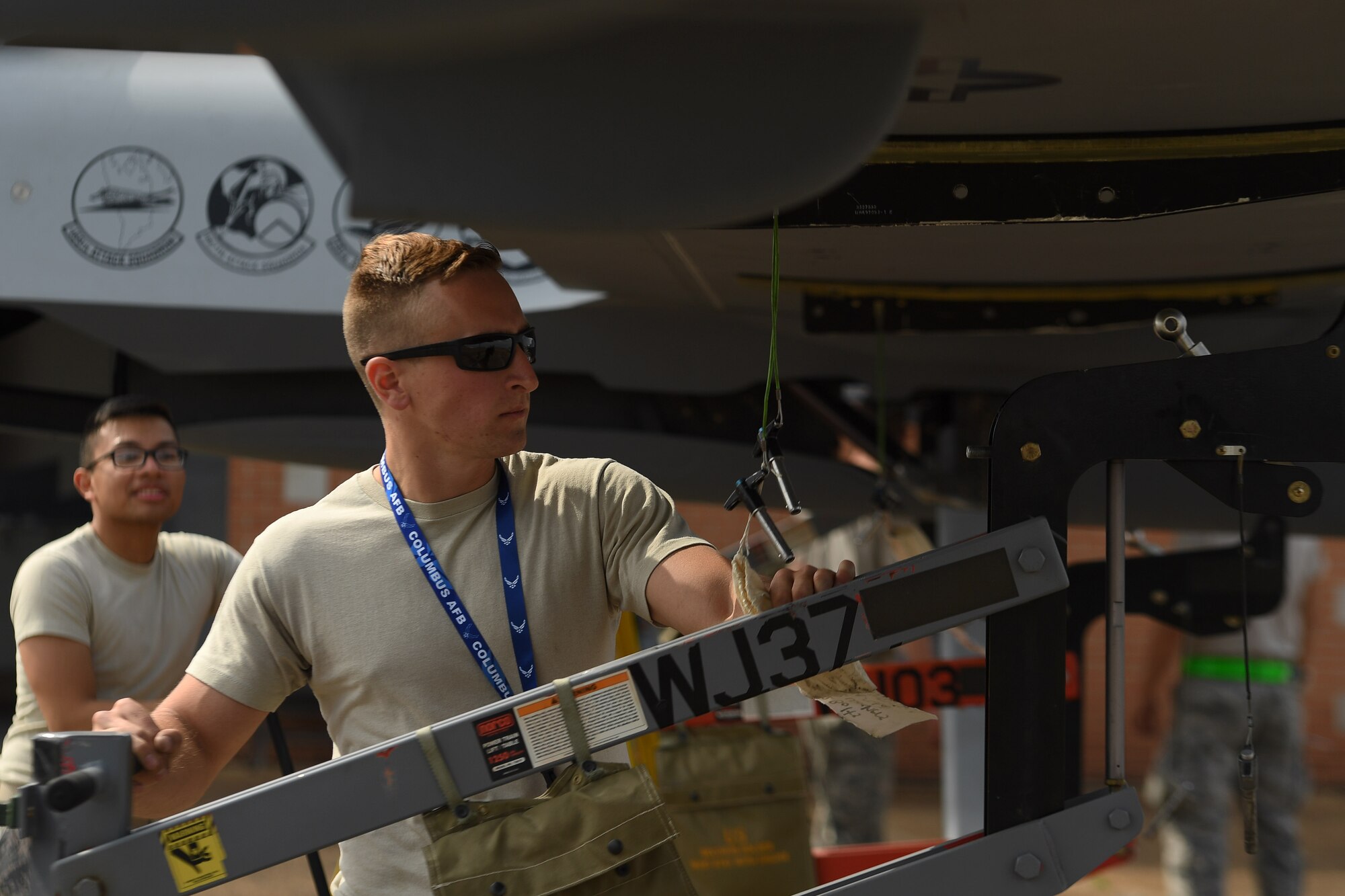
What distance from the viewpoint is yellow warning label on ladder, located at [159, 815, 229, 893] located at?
5.16 ft

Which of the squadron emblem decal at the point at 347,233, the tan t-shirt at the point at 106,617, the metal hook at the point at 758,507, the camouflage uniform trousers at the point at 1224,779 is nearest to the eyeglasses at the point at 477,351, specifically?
the metal hook at the point at 758,507

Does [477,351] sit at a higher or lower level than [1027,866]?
higher

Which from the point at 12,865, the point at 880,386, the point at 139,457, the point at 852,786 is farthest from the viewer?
the point at 852,786

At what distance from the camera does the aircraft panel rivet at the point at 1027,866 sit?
163cm

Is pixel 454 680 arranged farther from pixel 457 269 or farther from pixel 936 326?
pixel 936 326

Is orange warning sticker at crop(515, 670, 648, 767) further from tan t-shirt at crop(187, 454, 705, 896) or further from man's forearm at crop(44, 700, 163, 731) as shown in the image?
man's forearm at crop(44, 700, 163, 731)

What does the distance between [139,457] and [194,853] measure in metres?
1.96

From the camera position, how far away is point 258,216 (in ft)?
12.8

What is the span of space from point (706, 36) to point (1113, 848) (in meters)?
1.08

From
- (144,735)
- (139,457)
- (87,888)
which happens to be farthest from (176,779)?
(139,457)

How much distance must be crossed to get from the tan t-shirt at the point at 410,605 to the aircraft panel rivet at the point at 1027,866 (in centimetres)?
57

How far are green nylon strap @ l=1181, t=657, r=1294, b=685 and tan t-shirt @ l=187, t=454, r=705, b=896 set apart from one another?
11.6 feet

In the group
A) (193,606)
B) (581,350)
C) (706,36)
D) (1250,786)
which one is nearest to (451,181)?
(706,36)

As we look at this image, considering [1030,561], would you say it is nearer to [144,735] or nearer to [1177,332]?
[1177,332]
